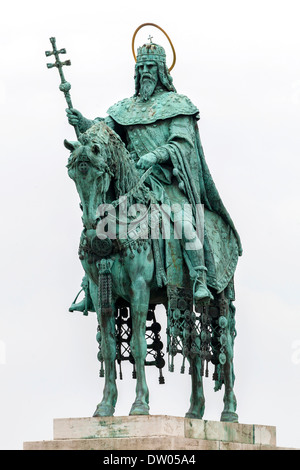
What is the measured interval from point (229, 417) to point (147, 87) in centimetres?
493

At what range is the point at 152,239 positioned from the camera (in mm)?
31203

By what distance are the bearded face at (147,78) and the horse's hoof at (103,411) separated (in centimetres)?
468

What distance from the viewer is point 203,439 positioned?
3100 cm

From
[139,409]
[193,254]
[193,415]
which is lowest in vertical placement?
[139,409]

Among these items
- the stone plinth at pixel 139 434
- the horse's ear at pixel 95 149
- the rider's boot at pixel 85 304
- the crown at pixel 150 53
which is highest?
the crown at pixel 150 53

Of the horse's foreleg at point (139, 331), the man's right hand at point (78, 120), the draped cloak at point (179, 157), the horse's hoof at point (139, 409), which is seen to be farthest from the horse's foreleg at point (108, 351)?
the man's right hand at point (78, 120)

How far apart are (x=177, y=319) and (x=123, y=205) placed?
1.83 m

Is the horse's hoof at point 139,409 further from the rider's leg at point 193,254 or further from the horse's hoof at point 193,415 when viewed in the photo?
the horse's hoof at point 193,415

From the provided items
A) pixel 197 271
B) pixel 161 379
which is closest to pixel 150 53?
pixel 197 271

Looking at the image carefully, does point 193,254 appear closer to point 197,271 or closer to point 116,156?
point 197,271

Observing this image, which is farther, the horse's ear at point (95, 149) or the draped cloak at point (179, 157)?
the draped cloak at point (179, 157)

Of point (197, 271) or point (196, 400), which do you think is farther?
point (196, 400)

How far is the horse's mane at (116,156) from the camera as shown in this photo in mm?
30344

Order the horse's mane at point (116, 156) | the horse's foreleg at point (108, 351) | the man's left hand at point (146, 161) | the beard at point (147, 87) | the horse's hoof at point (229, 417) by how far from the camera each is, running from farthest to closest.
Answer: the horse's hoof at point (229, 417)
the beard at point (147, 87)
the man's left hand at point (146, 161)
the horse's foreleg at point (108, 351)
the horse's mane at point (116, 156)
